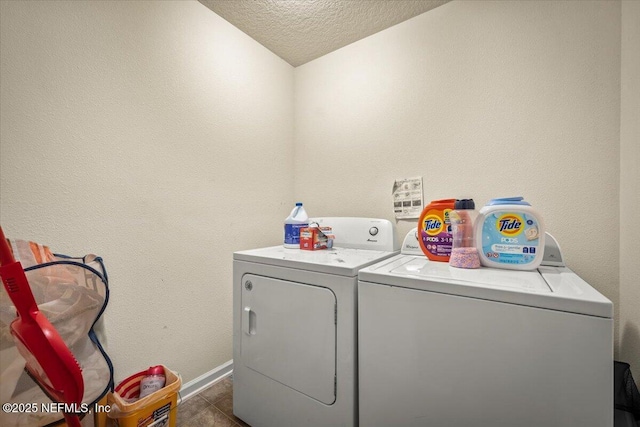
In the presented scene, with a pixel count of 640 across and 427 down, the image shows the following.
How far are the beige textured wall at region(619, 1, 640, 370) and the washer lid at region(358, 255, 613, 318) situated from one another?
28 cm

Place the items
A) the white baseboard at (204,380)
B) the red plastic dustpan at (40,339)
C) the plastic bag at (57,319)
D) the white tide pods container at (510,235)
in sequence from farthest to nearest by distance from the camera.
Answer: the white baseboard at (204,380) < the white tide pods container at (510,235) < the plastic bag at (57,319) < the red plastic dustpan at (40,339)

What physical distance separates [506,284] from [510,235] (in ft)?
1.10

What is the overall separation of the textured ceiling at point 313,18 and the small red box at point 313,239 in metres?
1.40

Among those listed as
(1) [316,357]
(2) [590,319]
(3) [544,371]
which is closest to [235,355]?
(1) [316,357]

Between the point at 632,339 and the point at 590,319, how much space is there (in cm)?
80

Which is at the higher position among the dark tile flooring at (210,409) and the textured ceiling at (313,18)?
the textured ceiling at (313,18)

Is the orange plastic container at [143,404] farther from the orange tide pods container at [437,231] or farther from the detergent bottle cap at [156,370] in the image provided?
the orange tide pods container at [437,231]

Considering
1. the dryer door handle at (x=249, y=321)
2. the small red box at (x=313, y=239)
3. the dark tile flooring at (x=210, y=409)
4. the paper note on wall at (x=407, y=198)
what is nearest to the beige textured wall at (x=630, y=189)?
the paper note on wall at (x=407, y=198)

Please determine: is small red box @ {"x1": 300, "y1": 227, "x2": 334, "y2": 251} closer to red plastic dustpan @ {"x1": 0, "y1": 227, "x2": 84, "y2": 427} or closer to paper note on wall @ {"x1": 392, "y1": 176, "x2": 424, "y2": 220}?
paper note on wall @ {"x1": 392, "y1": 176, "x2": 424, "y2": 220}

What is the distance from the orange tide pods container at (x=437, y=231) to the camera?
4.21 feet

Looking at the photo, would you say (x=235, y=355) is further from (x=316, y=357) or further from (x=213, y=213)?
(x=213, y=213)

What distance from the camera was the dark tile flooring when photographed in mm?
1396

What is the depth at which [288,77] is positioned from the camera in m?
2.28

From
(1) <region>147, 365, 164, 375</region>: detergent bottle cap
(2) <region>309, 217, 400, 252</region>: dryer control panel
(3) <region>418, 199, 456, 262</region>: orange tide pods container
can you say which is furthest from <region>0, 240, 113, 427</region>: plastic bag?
(3) <region>418, 199, 456, 262</region>: orange tide pods container
